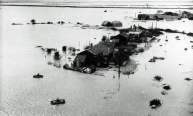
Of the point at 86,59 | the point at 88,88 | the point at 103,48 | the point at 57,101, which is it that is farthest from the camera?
the point at 103,48

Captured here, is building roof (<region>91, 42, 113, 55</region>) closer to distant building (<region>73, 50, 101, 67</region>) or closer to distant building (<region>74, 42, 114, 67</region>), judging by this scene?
distant building (<region>74, 42, 114, 67</region>)

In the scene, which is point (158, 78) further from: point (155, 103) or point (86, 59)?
point (86, 59)

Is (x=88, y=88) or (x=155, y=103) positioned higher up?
(x=88, y=88)

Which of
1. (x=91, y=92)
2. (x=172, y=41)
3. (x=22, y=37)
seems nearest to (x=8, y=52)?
(x=22, y=37)

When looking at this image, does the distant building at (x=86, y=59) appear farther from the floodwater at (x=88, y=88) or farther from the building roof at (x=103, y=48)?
the floodwater at (x=88, y=88)

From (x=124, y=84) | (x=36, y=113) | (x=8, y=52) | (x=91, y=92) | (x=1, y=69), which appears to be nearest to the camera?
(x=36, y=113)

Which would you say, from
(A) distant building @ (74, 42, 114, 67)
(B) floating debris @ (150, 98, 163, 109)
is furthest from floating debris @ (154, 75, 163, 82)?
(A) distant building @ (74, 42, 114, 67)

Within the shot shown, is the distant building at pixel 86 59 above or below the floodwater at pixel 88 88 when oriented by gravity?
above

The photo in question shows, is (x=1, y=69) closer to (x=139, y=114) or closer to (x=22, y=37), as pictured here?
(x=139, y=114)

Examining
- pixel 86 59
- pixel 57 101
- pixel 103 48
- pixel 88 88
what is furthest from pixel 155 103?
pixel 103 48

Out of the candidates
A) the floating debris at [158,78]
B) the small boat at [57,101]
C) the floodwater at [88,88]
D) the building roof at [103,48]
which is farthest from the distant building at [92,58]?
the small boat at [57,101]

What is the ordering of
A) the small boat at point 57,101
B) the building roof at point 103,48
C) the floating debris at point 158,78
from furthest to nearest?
the building roof at point 103,48, the floating debris at point 158,78, the small boat at point 57,101
